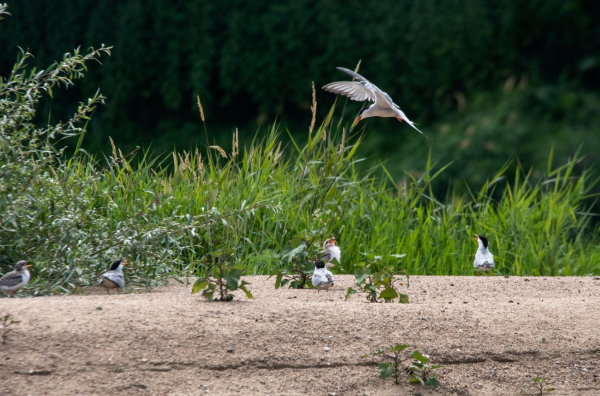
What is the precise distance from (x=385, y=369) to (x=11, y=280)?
159cm

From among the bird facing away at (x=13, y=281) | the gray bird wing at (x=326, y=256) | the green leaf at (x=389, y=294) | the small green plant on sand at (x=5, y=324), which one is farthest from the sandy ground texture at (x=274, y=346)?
the gray bird wing at (x=326, y=256)

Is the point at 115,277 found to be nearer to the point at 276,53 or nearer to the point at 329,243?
the point at 329,243

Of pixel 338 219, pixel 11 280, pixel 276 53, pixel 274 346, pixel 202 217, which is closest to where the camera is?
pixel 274 346

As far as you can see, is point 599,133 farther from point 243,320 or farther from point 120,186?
point 243,320

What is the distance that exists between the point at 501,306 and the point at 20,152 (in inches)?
85.6

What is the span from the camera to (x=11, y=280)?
2709 mm

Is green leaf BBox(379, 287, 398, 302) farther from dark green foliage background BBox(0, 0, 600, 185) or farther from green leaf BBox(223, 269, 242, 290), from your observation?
dark green foliage background BBox(0, 0, 600, 185)

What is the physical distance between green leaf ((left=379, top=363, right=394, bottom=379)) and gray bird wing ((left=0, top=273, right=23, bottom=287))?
1.54 m

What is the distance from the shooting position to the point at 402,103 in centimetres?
998

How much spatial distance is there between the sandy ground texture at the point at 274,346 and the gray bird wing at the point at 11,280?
0.24 m

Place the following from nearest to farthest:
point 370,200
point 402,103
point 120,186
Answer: point 120,186, point 370,200, point 402,103

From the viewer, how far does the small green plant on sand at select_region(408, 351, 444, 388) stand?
2.13 meters

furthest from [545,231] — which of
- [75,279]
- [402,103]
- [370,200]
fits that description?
[402,103]

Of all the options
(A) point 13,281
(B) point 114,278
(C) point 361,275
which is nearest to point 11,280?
(A) point 13,281
